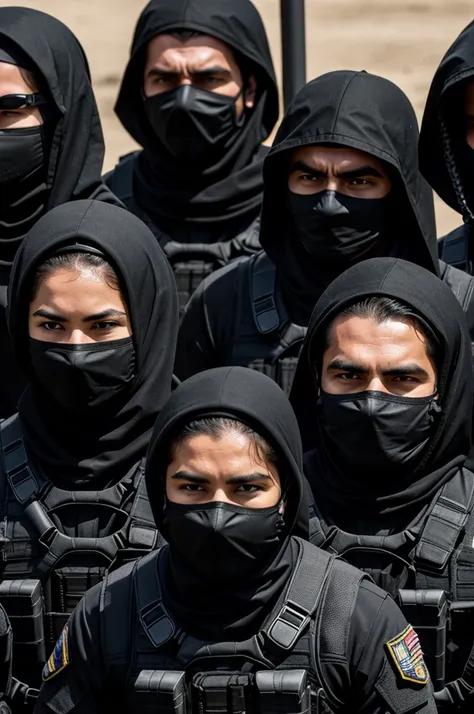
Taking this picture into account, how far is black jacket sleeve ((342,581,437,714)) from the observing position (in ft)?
21.7

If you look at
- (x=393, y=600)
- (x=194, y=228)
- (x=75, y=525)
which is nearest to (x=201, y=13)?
(x=194, y=228)

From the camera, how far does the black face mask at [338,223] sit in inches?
322

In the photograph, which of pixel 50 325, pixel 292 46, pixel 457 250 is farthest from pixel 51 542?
pixel 292 46

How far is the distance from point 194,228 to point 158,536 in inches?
76.3

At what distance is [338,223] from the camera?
8.20m

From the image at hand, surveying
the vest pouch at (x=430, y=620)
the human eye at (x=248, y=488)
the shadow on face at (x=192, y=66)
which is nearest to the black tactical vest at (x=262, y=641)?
the human eye at (x=248, y=488)

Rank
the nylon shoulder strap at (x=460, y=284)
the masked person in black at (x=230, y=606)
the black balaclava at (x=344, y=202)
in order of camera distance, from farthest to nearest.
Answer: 1. the black balaclava at (x=344, y=202)
2. the nylon shoulder strap at (x=460, y=284)
3. the masked person in black at (x=230, y=606)

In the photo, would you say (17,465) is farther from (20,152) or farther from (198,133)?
(198,133)

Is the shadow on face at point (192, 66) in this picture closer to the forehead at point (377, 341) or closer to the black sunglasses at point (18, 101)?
the black sunglasses at point (18, 101)

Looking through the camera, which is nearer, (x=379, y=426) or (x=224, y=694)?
(x=224, y=694)

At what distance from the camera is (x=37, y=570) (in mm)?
7555

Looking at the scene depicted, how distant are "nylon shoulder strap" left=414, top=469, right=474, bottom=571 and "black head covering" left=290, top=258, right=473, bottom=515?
52 millimetres

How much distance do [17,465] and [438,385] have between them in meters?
1.38

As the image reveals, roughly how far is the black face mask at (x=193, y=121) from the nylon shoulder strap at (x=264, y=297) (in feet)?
2.92
